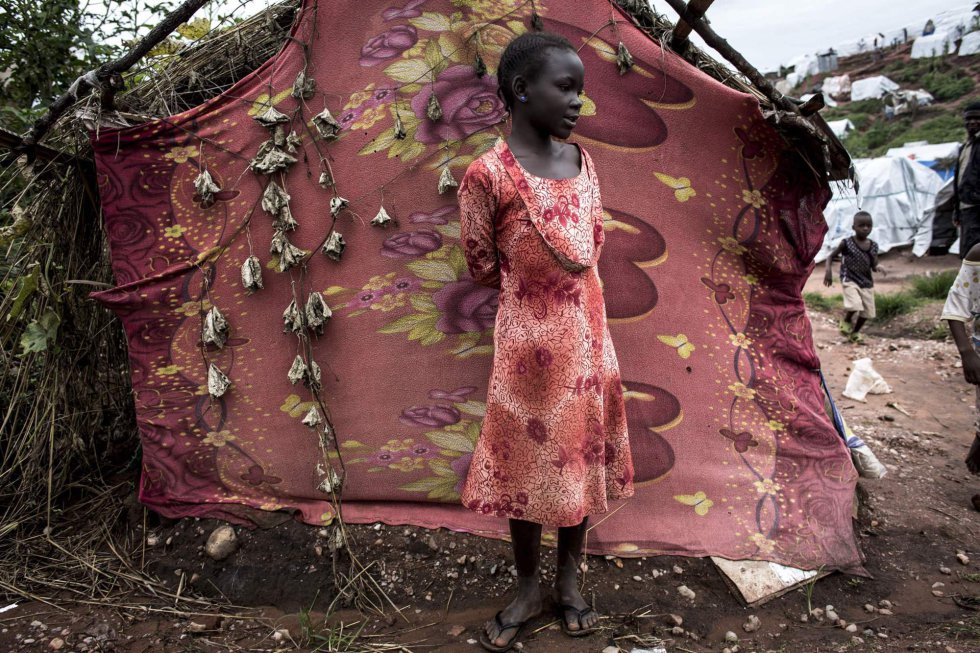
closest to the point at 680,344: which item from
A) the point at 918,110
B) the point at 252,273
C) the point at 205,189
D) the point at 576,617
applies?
the point at 576,617

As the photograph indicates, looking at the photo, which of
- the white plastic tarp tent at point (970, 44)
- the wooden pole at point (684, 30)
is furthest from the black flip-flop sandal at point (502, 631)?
the white plastic tarp tent at point (970, 44)

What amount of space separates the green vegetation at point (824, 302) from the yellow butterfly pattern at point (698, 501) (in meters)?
6.43

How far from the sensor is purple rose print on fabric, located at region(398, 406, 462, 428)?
236 cm

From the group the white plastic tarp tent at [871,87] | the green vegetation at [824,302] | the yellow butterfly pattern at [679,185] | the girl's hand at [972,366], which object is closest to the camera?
the yellow butterfly pattern at [679,185]

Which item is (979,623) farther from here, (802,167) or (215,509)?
(215,509)

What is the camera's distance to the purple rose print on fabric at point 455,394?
234cm

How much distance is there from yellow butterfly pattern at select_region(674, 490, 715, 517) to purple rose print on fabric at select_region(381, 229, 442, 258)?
1.27 m

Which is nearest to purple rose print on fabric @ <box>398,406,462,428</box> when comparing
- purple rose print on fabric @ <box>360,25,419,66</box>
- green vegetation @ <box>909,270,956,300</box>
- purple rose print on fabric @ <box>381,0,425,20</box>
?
purple rose print on fabric @ <box>360,25,419,66</box>

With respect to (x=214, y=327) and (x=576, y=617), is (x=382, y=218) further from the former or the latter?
(x=576, y=617)

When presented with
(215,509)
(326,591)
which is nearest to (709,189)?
(326,591)

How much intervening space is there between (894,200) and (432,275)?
11.9 meters

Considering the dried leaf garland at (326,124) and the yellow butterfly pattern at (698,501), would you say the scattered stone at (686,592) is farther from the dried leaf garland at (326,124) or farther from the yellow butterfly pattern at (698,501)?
the dried leaf garland at (326,124)

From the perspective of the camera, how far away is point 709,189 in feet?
7.67

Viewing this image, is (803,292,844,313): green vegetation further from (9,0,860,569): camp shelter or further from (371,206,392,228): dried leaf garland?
(371,206,392,228): dried leaf garland
